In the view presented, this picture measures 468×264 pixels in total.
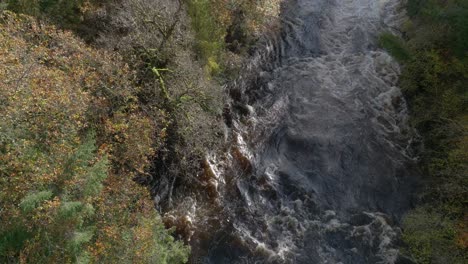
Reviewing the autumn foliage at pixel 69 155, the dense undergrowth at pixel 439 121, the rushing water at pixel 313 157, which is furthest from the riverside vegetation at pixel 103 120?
the dense undergrowth at pixel 439 121

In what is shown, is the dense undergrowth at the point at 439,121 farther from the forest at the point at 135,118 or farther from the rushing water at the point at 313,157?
the rushing water at the point at 313,157

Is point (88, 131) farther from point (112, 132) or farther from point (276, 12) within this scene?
point (276, 12)

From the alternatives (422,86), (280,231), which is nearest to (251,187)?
(280,231)

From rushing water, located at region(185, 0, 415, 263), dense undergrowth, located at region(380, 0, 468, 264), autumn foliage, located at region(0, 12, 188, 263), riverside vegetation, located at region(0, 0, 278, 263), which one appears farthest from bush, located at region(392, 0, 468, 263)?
autumn foliage, located at region(0, 12, 188, 263)

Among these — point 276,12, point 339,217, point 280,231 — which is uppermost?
point 276,12

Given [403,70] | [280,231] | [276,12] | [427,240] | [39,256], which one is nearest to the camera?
[39,256]

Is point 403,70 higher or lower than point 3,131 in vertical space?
higher

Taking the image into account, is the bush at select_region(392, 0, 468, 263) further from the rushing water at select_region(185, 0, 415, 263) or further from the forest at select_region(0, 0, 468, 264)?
the rushing water at select_region(185, 0, 415, 263)
